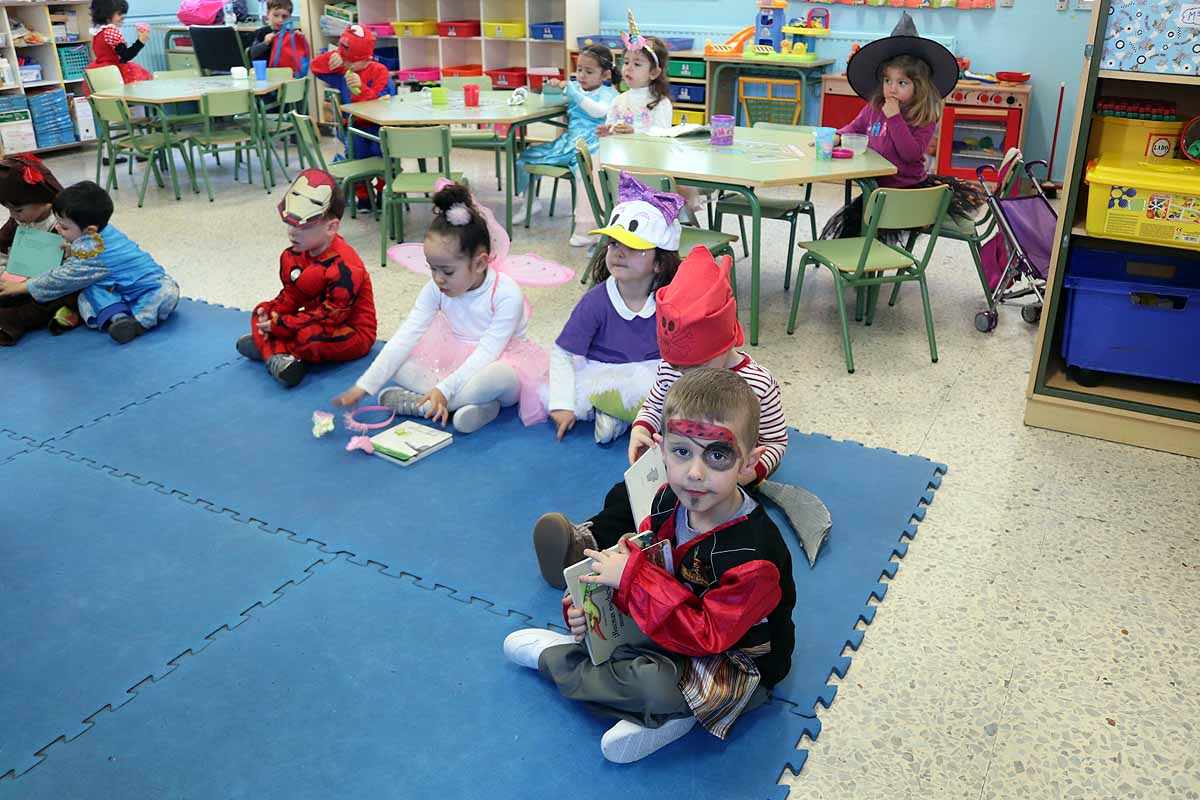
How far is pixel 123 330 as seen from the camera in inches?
165

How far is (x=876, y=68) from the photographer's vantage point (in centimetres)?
473

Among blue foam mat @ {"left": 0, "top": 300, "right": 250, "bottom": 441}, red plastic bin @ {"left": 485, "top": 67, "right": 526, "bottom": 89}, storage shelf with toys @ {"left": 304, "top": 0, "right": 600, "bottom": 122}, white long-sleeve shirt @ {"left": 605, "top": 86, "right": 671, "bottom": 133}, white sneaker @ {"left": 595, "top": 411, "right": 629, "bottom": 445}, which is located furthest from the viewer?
red plastic bin @ {"left": 485, "top": 67, "right": 526, "bottom": 89}

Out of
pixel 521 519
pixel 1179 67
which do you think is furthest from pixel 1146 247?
pixel 521 519

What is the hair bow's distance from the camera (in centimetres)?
306

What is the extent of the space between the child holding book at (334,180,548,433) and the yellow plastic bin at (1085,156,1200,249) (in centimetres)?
194

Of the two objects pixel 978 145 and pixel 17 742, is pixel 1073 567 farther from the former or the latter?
pixel 978 145

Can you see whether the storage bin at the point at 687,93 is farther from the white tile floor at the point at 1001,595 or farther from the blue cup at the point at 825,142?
the white tile floor at the point at 1001,595

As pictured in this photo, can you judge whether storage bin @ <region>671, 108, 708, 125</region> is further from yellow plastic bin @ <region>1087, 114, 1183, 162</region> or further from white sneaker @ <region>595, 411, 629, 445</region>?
white sneaker @ <region>595, 411, 629, 445</region>

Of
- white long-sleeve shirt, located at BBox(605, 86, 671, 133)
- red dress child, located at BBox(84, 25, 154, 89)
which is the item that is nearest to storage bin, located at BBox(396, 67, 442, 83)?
red dress child, located at BBox(84, 25, 154, 89)

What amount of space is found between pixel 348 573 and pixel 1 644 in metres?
0.82

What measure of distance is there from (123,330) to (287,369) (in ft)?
3.24

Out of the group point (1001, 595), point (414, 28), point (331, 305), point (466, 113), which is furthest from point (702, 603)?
point (414, 28)

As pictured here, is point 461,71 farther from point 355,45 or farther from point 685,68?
point 685,68

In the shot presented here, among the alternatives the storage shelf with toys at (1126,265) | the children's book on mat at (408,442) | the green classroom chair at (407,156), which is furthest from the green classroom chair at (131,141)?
the storage shelf with toys at (1126,265)
